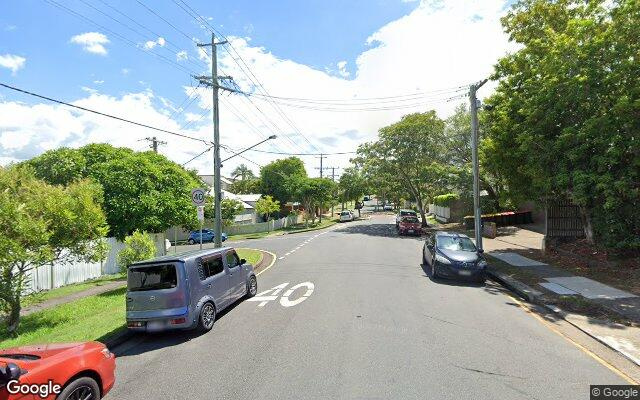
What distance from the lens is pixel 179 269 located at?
26.7 ft

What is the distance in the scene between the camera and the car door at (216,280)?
895cm

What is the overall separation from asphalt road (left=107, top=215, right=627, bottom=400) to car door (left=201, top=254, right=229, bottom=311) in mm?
523

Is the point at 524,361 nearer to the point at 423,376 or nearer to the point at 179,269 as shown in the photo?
the point at 423,376

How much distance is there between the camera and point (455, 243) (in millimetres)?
13789

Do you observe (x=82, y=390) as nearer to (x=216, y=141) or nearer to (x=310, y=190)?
(x=216, y=141)

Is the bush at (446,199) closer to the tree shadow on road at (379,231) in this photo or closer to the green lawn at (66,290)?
the tree shadow on road at (379,231)

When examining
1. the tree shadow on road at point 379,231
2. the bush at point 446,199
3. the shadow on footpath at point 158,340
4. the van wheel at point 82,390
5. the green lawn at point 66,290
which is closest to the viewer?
the van wheel at point 82,390

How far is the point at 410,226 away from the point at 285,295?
19.7 m

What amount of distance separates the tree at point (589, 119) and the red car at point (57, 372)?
45.2 feet

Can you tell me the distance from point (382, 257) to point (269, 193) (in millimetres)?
40981

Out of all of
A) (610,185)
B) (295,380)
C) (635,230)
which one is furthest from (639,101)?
(295,380)

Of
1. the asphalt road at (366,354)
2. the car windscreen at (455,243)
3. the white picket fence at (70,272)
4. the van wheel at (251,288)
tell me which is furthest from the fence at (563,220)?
the white picket fence at (70,272)

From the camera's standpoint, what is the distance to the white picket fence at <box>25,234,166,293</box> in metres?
14.8

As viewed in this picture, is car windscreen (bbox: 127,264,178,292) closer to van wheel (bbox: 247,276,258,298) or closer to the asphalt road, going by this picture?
the asphalt road
